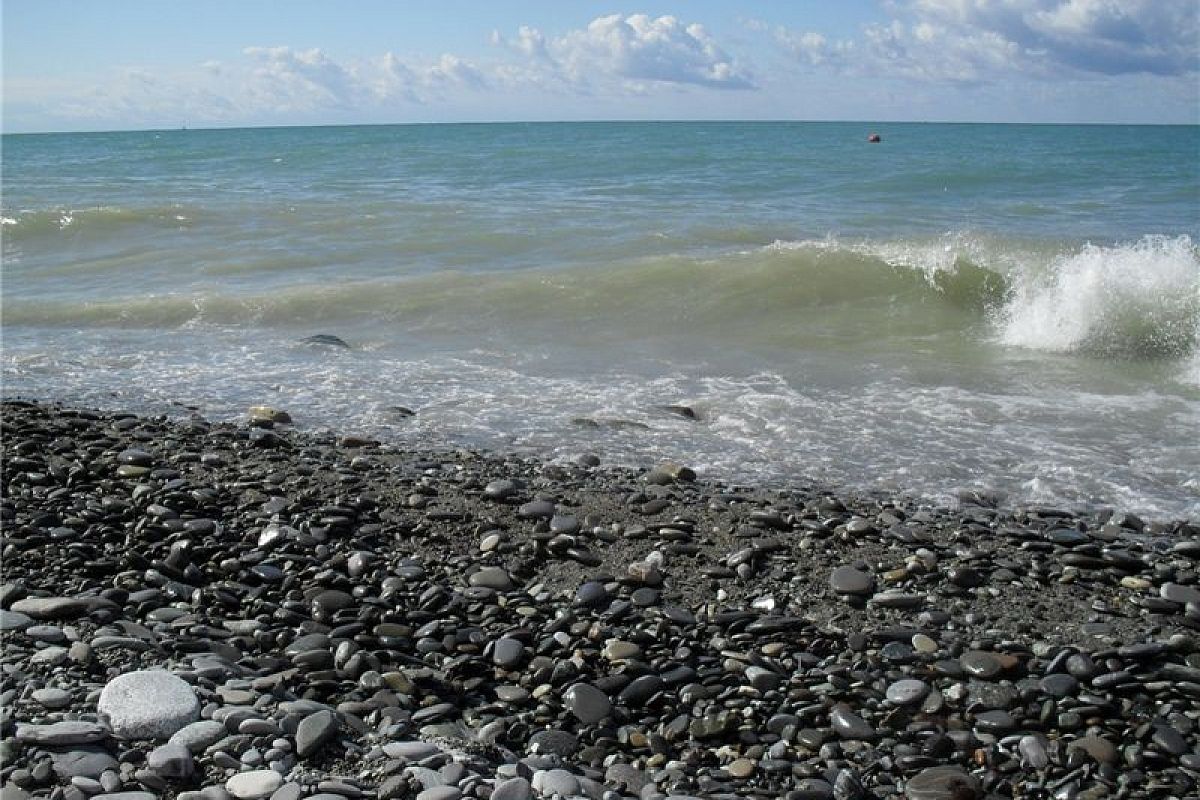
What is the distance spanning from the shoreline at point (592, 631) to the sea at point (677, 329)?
3.69ft

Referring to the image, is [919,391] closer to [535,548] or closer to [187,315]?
[535,548]

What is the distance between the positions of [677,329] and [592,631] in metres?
7.57

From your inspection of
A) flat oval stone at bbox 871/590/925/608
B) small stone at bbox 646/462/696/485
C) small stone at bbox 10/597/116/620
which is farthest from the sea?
small stone at bbox 10/597/116/620

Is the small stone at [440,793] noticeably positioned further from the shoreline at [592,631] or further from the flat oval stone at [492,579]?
the flat oval stone at [492,579]

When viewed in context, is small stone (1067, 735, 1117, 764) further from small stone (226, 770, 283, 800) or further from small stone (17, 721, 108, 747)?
small stone (17, 721, 108, 747)

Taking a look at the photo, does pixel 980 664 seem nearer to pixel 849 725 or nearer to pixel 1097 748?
pixel 1097 748

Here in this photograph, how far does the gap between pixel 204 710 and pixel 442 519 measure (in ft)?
7.39

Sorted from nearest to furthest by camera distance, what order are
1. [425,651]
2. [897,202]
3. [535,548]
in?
1. [425,651]
2. [535,548]
3. [897,202]

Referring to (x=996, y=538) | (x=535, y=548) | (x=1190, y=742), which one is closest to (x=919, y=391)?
(x=996, y=538)

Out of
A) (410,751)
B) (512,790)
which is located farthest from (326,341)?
(512,790)

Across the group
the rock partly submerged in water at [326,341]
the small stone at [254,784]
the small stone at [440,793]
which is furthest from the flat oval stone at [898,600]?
the rock partly submerged in water at [326,341]

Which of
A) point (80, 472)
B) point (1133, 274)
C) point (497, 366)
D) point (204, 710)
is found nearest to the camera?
point (204, 710)

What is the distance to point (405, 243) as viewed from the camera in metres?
17.4

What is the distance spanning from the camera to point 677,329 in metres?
11.8
